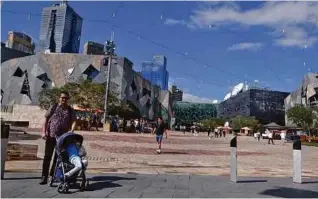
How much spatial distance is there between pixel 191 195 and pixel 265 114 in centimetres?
13441

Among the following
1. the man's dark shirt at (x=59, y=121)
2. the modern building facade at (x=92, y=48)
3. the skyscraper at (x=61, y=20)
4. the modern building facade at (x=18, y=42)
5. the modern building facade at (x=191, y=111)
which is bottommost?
the man's dark shirt at (x=59, y=121)

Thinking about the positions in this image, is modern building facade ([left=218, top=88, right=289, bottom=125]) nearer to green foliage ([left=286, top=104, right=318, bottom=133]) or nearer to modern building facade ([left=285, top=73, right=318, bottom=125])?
modern building facade ([left=285, top=73, right=318, bottom=125])

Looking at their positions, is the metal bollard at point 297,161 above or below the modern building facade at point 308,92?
below

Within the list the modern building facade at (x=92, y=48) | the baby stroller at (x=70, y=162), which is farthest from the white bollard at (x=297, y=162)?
the modern building facade at (x=92, y=48)

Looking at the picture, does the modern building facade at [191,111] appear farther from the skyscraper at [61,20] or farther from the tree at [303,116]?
the skyscraper at [61,20]

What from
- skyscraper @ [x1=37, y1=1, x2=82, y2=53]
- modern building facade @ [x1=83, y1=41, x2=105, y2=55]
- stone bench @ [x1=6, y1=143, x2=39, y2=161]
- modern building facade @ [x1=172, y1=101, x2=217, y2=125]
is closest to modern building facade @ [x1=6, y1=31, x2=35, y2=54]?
modern building facade @ [x1=83, y1=41, x2=105, y2=55]

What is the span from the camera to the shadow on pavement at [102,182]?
261 inches

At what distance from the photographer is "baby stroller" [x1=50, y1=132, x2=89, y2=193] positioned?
20.9ft

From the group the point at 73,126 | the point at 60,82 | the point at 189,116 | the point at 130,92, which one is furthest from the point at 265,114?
the point at 73,126

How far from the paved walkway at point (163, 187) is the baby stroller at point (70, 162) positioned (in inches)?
8.0

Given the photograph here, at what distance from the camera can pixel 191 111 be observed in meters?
157

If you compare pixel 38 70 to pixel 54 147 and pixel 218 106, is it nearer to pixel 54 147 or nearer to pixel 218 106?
pixel 54 147

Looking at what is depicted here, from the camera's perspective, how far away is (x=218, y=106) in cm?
17175

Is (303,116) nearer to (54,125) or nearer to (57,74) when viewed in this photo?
(57,74)
